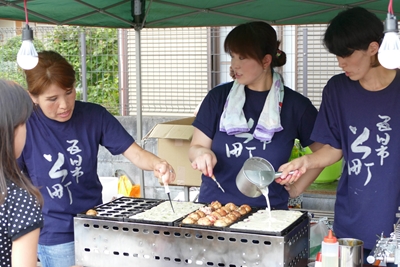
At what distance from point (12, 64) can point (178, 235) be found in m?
6.61

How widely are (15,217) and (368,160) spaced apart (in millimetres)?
1390

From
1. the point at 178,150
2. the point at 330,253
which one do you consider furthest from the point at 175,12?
the point at 330,253

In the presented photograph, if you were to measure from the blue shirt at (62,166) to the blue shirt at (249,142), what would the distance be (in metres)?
0.53

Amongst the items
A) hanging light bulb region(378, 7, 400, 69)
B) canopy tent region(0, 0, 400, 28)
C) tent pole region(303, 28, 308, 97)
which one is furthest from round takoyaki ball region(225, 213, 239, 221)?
tent pole region(303, 28, 308, 97)

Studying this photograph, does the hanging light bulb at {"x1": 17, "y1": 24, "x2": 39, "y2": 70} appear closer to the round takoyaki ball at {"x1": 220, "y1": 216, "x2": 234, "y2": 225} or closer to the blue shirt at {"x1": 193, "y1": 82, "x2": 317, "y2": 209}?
the blue shirt at {"x1": 193, "y1": 82, "x2": 317, "y2": 209}

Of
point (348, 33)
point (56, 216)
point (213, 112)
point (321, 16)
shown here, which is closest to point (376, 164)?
point (348, 33)

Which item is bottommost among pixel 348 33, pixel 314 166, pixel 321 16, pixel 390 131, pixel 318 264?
pixel 318 264

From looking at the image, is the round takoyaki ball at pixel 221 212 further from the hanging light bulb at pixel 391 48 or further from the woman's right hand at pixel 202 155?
the hanging light bulb at pixel 391 48

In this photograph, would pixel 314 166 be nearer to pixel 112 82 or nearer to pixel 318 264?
pixel 318 264

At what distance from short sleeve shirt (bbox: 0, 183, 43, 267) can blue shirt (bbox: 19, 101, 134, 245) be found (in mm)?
784

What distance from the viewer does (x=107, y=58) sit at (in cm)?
760

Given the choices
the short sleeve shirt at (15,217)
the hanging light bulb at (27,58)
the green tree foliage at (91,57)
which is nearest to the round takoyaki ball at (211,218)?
the short sleeve shirt at (15,217)

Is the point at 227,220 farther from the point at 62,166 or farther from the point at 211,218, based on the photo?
the point at 62,166

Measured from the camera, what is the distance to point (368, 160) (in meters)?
2.24
